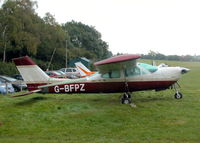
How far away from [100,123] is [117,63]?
3.59 metres

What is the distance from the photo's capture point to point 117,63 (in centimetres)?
1070

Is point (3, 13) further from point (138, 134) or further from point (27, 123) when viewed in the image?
point (138, 134)

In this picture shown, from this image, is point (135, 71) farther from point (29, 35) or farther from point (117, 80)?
point (29, 35)

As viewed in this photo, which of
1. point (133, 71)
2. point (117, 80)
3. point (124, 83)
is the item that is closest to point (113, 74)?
point (117, 80)

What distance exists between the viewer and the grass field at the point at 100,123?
623 centimetres

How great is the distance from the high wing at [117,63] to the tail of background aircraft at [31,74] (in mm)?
2916

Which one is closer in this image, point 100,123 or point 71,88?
point 100,123

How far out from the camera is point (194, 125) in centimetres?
718

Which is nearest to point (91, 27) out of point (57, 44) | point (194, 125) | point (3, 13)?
point (57, 44)

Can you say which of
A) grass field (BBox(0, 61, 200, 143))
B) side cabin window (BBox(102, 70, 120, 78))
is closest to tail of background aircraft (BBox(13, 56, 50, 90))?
grass field (BBox(0, 61, 200, 143))

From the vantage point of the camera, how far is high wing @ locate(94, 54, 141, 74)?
393 inches

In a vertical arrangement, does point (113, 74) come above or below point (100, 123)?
above

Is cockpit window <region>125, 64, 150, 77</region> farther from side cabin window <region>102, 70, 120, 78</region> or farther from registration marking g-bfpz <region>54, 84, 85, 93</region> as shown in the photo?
registration marking g-bfpz <region>54, 84, 85, 93</region>

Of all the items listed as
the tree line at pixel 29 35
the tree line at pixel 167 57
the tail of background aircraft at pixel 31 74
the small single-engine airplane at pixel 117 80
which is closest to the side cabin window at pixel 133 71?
the small single-engine airplane at pixel 117 80
